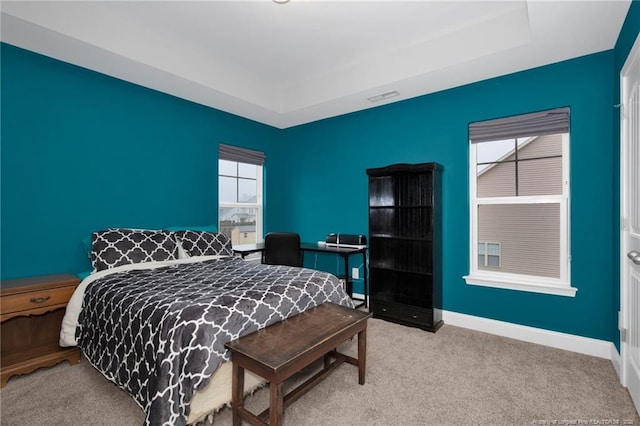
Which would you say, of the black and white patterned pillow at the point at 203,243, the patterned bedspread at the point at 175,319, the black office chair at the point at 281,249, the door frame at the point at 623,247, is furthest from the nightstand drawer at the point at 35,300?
the door frame at the point at 623,247

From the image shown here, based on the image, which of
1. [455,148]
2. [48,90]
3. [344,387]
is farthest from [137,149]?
[455,148]

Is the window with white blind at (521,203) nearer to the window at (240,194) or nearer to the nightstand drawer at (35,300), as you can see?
the window at (240,194)

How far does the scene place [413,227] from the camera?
3.48m

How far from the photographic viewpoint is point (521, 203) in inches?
117

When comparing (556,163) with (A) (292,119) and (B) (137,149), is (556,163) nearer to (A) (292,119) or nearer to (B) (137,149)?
(A) (292,119)

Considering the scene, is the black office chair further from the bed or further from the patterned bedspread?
the patterned bedspread

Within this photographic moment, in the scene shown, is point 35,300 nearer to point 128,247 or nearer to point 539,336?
point 128,247

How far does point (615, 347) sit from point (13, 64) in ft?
17.3

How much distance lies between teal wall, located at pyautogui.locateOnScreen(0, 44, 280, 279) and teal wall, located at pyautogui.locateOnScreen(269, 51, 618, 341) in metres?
1.55

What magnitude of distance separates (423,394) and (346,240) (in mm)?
2206

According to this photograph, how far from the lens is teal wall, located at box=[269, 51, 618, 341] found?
2.54 meters

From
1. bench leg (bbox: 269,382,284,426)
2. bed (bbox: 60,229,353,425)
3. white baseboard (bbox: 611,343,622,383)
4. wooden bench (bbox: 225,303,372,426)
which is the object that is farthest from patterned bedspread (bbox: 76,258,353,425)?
white baseboard (bbox: 611,343,622,383)

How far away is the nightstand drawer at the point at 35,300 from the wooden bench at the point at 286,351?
165 cm

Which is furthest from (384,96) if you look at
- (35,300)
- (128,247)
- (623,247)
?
(35,300)
